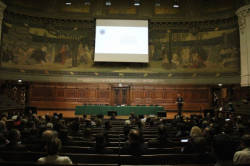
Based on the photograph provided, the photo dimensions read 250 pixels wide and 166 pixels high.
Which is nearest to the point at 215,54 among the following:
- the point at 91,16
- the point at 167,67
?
the point at 167,67

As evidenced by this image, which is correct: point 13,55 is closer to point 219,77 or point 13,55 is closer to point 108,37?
point 108,37

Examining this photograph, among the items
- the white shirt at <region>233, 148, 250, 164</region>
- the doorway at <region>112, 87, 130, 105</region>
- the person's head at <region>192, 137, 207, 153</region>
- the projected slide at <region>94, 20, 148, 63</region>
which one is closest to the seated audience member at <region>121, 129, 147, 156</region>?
the person's head at <region>192, 137, 207, 153</region>

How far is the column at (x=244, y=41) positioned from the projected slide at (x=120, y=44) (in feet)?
26.8

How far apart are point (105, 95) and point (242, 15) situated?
1357 centimetres

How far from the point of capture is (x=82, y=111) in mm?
14742

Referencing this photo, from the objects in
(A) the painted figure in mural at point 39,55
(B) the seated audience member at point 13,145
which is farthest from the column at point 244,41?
(B) the seated audience member at point 13,145

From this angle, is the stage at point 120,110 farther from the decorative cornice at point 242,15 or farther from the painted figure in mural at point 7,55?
the decorative cornice at point 242,15

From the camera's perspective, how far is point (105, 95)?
774 inches

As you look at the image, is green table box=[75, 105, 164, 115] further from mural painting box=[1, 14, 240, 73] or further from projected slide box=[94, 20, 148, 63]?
projected slide box=[94, 20, 148, 63]

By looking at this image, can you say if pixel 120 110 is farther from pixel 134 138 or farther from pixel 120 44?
pixel 134 138

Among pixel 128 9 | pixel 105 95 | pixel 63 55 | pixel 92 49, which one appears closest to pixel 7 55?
pixel 63 55

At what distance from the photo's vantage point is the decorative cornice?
1759cm

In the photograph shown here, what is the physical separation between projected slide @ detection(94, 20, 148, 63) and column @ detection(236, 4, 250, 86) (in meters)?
8.17

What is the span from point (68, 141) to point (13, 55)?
53.8 feet
